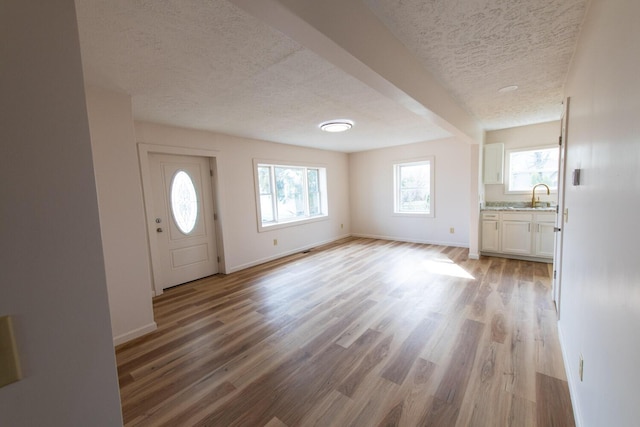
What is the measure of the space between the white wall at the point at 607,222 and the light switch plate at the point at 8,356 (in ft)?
5.06

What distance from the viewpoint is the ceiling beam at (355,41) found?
3.73 feet

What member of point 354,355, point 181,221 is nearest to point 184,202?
point 181,221

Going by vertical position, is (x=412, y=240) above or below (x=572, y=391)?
above

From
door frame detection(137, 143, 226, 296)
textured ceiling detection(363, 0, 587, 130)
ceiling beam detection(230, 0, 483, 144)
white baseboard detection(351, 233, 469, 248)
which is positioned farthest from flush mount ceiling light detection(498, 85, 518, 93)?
door frame detection(137, 143, 226, 296)

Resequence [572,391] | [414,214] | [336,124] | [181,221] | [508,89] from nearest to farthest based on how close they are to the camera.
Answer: [572,391]
[508,89]
[336,124]
[181,221]
[414,214]

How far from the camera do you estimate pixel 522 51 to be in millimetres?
2104

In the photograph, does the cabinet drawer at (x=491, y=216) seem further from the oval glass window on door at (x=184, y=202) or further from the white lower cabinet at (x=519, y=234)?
the oval glass window on door at (x=184, y=202)

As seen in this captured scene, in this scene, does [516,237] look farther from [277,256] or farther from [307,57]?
[307,57]

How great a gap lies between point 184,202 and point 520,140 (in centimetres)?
597

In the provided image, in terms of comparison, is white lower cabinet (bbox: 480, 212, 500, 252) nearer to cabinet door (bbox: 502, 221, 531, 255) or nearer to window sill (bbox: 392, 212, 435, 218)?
cabinet door (bbox: 502, 221, 531, 255)

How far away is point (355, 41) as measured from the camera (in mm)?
1454

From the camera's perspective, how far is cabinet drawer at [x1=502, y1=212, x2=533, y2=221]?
4.37 meters

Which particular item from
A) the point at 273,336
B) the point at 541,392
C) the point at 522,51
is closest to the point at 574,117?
the point at 522,51

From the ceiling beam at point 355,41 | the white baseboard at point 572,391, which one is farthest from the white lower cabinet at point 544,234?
the ceiling beam at point 355,41
